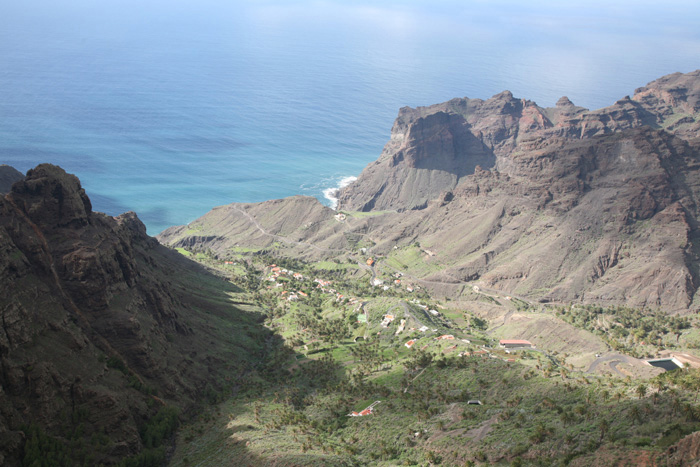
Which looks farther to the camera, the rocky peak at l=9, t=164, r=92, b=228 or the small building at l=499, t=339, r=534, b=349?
the small building at l=499, t=339, r=534, b=349

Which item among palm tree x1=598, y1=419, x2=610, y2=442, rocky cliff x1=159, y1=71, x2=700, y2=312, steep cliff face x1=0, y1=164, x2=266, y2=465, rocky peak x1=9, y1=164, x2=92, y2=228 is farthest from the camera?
rocky cliff x1=159, y1=71, x2=700, y2=312

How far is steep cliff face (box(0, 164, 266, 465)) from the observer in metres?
57.4

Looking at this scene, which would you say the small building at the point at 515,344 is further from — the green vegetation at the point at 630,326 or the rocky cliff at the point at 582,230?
the rocky cliff at the point at 582,230

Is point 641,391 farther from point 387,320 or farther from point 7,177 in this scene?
point 7,177

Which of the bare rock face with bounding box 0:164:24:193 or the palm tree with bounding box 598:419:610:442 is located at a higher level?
the bare rock face with bounding box 0:164:24:193

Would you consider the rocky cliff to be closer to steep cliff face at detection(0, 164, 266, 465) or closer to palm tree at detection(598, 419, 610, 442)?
steep cliff face at detection(0, 164, 266, 465)

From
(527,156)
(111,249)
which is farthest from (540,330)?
(111,249)

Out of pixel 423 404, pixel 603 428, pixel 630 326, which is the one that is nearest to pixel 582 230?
pixel 630 326

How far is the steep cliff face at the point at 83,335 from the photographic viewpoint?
188ft

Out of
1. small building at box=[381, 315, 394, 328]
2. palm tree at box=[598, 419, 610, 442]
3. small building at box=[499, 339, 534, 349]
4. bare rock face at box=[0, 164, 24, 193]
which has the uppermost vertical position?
bare rock face at box=[0, 164, 24, 193]

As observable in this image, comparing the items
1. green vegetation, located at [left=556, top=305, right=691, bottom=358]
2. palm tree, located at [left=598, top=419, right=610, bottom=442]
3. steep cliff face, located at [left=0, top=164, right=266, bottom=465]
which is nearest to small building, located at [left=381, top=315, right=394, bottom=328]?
steep cliff face, located at [left=0, top=164, right=266, bottom=465]

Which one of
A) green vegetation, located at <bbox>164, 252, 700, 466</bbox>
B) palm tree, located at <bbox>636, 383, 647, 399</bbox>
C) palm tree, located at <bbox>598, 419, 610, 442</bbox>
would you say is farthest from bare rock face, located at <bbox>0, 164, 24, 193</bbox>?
palm tree, located at <bbox>636, 383, 647, 399</bbox>

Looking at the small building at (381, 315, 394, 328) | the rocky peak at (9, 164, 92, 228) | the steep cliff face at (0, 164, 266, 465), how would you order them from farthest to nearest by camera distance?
the small building at (381, 315, 394, 328) < the rocky peak at (9, 164, 92, 228) < the steep cliff face at (0, 164, 266, 465)

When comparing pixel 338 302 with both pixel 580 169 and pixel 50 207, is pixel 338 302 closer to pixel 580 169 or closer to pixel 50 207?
pixel 50 207
